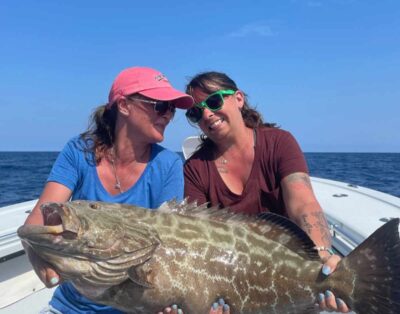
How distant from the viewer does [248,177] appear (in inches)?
162

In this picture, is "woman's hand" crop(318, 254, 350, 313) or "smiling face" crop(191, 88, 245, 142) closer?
"woman's hand" crop(318, 254, 350, 313)

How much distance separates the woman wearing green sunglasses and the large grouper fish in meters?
0.82

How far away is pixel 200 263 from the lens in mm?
2838

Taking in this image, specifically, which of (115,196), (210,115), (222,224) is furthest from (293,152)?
(115,196)

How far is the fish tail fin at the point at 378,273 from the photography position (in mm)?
2756

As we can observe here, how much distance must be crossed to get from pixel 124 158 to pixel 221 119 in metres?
1.05

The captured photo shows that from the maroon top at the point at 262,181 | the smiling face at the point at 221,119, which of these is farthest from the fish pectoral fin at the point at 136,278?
the smiling face at the point at 221,119

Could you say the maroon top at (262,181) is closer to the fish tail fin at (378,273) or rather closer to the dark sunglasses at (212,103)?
the dark sunglasses at (212,103)

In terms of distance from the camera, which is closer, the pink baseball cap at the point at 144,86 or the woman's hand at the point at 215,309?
the woman's hand at the point at 215,309

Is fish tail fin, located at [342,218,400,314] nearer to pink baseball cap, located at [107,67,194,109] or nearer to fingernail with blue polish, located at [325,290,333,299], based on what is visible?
fingernail with blue polish, located at [325,290,333,299]

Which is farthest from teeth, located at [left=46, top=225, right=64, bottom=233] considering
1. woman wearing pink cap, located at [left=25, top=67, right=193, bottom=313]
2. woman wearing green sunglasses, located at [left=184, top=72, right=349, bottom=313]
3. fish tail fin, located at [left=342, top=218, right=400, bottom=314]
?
fish tail fin, located at [left=342, top=218, right=400, bottom=314]

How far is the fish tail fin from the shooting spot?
2756 millimetres

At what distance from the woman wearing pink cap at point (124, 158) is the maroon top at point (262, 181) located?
0.61 m

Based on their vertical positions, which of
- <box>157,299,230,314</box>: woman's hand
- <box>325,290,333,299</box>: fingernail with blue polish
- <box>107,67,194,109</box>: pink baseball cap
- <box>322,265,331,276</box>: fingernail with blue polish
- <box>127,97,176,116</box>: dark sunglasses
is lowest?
<box>157,299,230,314</box>: woman's hand
